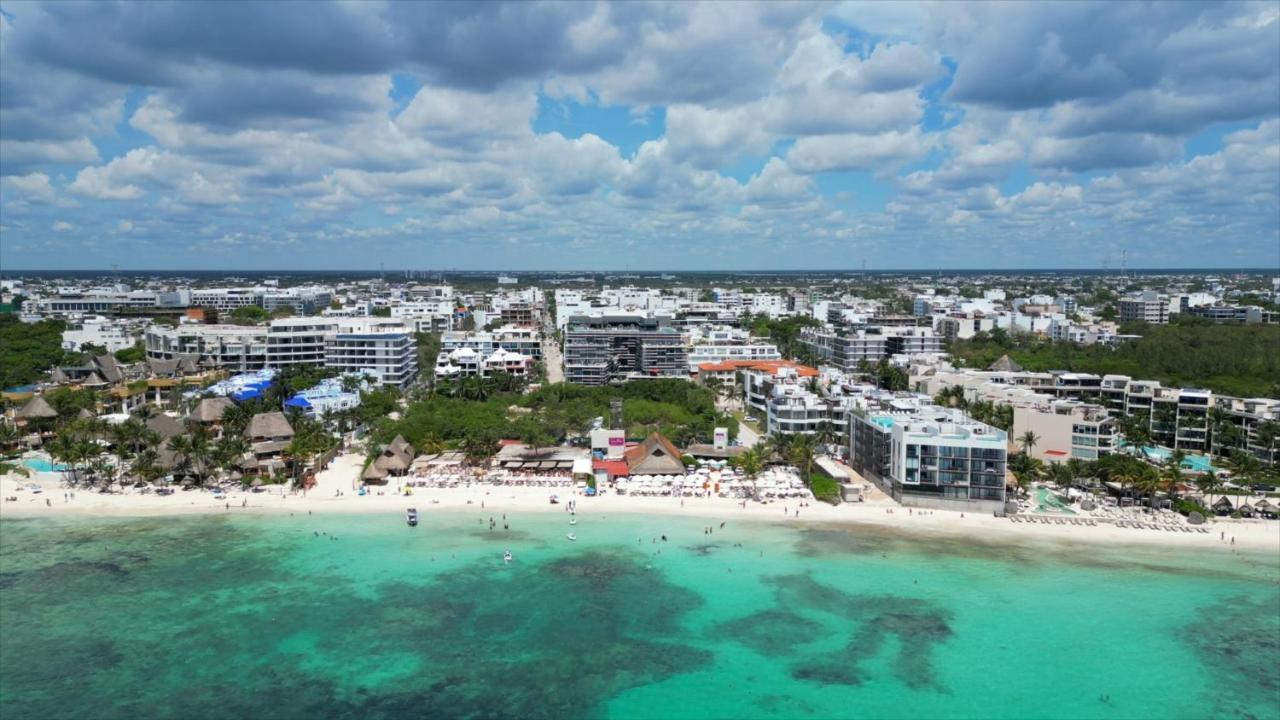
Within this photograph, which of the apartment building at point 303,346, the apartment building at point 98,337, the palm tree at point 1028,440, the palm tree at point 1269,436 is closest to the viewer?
the palm tree at point 1269,436

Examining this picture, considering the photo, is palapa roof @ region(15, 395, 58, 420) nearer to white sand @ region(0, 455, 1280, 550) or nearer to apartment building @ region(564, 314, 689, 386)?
white sand @ region(0, 455, 1280, 550)

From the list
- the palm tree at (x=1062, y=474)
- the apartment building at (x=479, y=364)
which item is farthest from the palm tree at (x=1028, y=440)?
the apartment building at (x=479, y=364)

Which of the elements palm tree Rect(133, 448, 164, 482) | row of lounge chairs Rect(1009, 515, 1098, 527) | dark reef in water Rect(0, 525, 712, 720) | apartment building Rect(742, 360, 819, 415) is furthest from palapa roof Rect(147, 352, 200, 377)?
row of lounge chairs Rect(1009, 515, 1098, 527)

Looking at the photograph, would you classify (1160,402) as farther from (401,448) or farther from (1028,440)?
(401,448)

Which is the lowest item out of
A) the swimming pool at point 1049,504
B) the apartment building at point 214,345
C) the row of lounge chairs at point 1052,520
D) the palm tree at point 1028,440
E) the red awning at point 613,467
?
the row of lounge chairs at point 1052,520

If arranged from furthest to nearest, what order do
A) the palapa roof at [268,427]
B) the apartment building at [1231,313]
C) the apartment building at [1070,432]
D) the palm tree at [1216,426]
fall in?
the apartment building at [1231,313] → the palm tree at [1216,426] → the apartment building at [1070,432] → the palapa roof at [268,427]

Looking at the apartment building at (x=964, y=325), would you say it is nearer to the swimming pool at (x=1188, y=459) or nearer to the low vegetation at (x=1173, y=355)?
the low vegetation at (x=1173, y=355)

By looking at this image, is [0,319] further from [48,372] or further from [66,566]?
[66,566]
